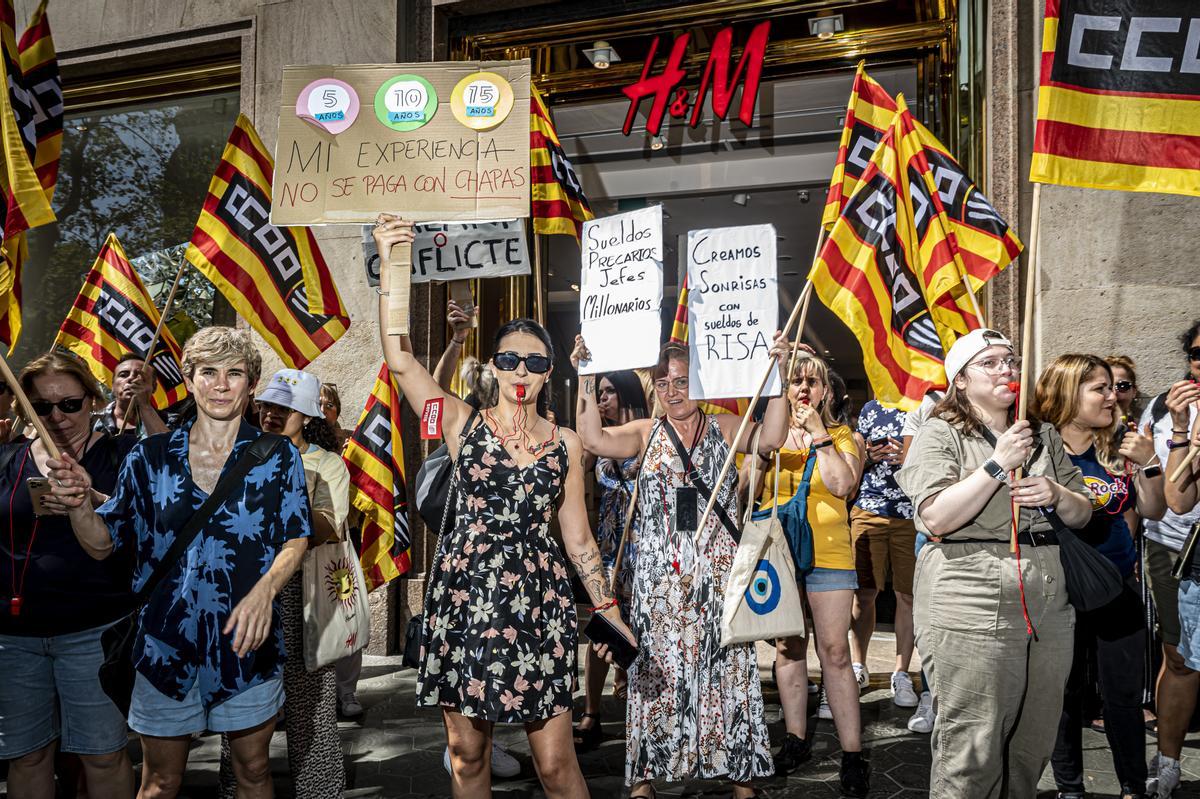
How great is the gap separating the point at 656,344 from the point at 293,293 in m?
2.46

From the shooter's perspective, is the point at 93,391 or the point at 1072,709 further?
the point at 1072,709

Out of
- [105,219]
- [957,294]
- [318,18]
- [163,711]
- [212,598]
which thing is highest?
[318,18]

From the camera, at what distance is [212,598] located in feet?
10.0

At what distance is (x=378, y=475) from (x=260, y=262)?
56.9 inches

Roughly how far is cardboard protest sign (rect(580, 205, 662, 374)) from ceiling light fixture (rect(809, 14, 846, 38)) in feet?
12.8

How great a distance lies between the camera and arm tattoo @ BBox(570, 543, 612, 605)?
3.50 metres

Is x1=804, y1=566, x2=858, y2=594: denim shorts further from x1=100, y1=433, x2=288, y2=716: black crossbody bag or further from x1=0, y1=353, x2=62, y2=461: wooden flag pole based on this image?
x1=0, y1=353, x2=62, y2=461: wooden flag pole

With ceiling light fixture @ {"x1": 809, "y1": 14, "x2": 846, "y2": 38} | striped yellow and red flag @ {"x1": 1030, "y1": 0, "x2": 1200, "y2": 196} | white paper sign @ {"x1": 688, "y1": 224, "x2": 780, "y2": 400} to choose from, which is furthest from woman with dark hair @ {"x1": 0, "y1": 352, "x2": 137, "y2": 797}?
ceiling light fixture @ {"x1": 809, "y1": 14, "x2": 846, "y2": 38}

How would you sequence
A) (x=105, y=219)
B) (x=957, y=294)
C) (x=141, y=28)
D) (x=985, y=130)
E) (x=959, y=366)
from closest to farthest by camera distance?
(x=959, y=366) < (x=957, y=294) < (x=985, y=130) < (x=141, y=28) < (x=105, y=219)

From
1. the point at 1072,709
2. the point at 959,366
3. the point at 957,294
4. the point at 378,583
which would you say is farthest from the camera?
the point at 378,583

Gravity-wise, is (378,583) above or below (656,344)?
below

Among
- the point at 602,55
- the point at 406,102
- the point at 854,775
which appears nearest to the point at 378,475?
the point at 406,102

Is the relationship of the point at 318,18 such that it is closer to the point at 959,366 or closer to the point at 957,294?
the point at 957,294

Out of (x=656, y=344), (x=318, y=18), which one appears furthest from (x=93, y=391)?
(x=318, y=18)
